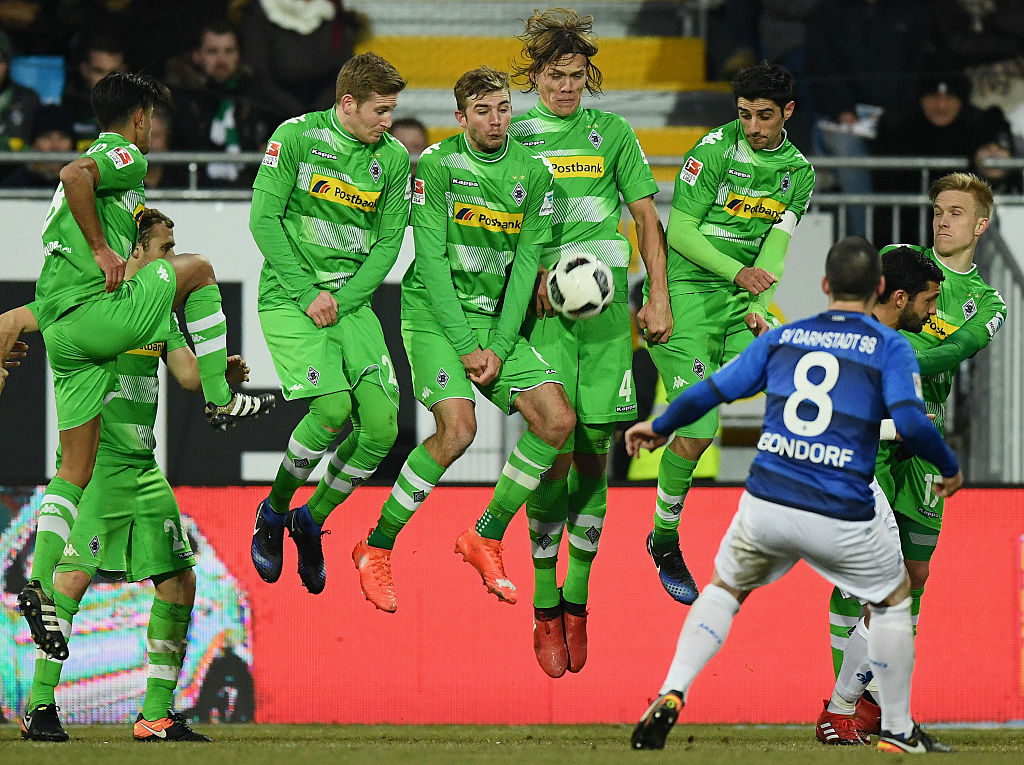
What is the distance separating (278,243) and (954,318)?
3403 millimetres

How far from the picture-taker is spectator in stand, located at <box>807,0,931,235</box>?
11141mm

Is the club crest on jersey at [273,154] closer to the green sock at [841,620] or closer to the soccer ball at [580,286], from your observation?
the soccer ball at [580,286]

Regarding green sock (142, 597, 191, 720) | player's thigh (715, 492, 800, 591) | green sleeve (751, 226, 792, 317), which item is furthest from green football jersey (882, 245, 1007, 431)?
green sock (142, 597, 191, 720)

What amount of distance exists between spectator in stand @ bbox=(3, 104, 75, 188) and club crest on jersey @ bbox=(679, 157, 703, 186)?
4626 millimetres

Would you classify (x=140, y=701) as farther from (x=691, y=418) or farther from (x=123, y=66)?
(x=123, y=66)

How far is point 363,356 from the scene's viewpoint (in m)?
7.01

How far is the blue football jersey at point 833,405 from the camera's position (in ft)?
17.6

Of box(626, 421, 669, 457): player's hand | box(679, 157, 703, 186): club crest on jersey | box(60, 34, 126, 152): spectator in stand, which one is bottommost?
box(626, 421, 669, 457): player's hand

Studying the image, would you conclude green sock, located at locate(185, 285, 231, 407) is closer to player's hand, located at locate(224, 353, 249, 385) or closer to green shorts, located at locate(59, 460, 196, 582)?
player's hand, located at locate(224, 353, 249, 385)

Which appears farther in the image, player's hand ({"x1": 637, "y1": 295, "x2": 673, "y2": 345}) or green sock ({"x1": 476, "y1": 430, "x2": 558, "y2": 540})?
player's hand ({"x1": 637, "y1": 295, "x2": 673, "y2": 345})

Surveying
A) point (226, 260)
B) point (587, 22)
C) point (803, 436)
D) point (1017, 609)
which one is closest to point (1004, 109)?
point (1017, 609)

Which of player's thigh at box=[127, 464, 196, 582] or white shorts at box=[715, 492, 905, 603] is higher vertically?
white shorts at box=[715, 492, 905, 603]

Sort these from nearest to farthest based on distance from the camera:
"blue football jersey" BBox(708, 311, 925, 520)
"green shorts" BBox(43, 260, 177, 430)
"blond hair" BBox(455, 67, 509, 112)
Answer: "blue football jersey" BBox(708, 311, 925, 520), "green shorts" BBox(43, 260, 177, 430), "blond hair" BBox(455, 67, 509, 112)

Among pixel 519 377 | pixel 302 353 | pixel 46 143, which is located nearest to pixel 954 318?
pixel 519 377
